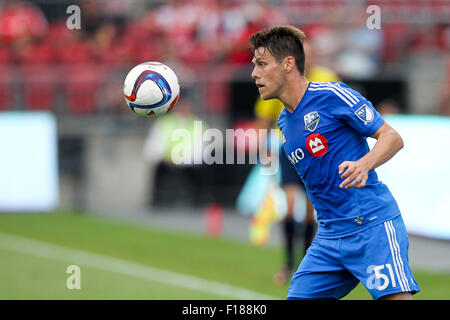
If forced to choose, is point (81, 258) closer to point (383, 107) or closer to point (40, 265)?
point (40, 265)

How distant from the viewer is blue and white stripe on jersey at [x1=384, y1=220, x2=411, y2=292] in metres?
5.08

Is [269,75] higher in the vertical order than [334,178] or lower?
higher

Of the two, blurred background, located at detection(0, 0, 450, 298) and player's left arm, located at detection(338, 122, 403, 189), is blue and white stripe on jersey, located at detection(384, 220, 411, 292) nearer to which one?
player's left arm, located at detection(338, 122, 403, 189)

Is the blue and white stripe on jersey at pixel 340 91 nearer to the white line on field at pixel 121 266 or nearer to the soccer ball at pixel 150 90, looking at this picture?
the soccer ball at pixel 150 90

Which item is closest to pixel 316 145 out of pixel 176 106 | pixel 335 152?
pixel 335 152

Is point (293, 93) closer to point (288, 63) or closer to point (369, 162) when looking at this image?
point (288, 63)

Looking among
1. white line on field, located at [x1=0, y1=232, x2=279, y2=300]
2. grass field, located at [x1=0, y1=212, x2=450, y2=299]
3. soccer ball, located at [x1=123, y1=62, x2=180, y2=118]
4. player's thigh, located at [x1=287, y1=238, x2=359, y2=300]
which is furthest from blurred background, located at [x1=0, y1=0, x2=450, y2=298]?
player's thigh, located at [x1=287, y1=238, x2=359, y2=300]

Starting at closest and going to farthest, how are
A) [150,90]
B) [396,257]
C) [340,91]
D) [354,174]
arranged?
1. [354,174]
2. [396,257]
3. [340,91]
4. [150,90]

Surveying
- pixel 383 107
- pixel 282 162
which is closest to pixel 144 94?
pixel 282 162

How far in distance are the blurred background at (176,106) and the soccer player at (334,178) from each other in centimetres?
743

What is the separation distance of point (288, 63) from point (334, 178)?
2.58 feet

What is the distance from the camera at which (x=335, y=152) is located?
538cm

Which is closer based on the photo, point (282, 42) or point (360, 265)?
point (360, 265)

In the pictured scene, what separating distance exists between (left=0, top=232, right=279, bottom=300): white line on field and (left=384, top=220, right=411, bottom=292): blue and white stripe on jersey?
318 cm
